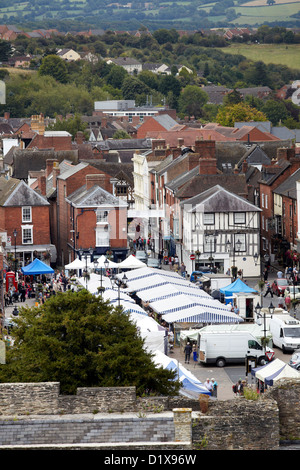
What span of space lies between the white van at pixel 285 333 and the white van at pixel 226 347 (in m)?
1.49

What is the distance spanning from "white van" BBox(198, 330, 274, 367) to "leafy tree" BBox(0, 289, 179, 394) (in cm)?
1144

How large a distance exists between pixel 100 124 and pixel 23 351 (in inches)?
5705

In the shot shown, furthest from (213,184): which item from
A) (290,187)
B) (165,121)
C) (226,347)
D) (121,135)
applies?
(165,121)

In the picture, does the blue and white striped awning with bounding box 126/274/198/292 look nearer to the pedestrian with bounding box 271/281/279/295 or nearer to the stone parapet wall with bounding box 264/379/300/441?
the pedestrian with bounding box 271/281/279/295

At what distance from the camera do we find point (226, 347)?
1538 inches

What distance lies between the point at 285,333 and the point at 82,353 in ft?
53.4

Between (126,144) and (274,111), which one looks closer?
(126,144)

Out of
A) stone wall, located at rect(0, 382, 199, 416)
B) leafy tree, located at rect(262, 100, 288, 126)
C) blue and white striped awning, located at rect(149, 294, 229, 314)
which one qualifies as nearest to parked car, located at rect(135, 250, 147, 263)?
blue and white striped awning, located at rect(149, 294, 229, 314)

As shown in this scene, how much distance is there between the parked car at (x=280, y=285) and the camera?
173ft

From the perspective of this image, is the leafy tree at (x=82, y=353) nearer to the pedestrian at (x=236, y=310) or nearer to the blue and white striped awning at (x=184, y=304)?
the blue and white striped awning at (x=184, y=304)

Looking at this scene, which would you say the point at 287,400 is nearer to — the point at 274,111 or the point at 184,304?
the point at 184,304

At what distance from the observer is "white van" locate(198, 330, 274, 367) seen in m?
38.8

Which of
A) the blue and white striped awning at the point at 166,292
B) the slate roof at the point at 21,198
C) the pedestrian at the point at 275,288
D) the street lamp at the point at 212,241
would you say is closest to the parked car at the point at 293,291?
the pedestrian at the point at 275,288
